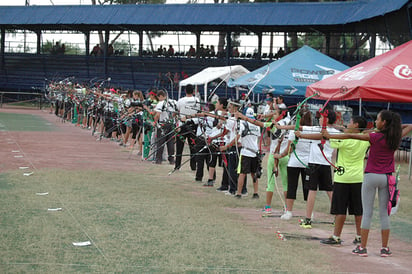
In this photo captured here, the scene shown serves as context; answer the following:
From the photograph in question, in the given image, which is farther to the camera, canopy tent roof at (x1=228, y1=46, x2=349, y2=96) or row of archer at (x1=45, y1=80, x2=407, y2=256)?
canopy tent roof at (x1=228, y1=46, x2=349, y2=96)

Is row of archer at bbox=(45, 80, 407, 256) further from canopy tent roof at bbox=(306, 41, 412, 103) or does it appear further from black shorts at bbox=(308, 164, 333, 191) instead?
canopy tent roof at bbox=(306, 41, 412, 103)

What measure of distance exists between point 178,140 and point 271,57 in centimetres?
2636

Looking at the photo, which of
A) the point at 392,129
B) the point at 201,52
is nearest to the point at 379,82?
the point at 392,129

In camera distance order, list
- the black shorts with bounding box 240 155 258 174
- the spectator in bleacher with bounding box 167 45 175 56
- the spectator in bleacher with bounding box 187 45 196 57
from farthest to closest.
A: the spectator in bleacher with bounding box 167 45 175 56 < the spectator in bleacher with bounding box 187 45 196 57 < the black shorts with bounding box 240 155 258 174

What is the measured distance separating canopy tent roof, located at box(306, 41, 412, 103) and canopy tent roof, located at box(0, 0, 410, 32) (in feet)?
63.2

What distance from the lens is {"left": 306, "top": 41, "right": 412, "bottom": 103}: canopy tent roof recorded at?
11.8 m

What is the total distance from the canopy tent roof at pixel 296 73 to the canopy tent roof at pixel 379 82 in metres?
7.38

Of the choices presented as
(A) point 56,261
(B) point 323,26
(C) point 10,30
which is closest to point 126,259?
(A) point 56,261

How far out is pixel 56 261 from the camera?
721cm

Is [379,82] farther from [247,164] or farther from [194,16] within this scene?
[194,16]

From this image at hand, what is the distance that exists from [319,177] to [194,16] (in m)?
33.8

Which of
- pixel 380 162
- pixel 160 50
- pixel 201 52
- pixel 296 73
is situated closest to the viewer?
pixel 380 162

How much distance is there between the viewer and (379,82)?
12.0m

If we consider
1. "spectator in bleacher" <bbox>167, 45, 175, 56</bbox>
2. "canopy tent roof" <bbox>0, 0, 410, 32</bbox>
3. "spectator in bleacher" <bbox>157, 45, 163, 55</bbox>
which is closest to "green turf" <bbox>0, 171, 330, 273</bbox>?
"canopy tent roof" <bbox>0, 0, 410, 32</bbox>
